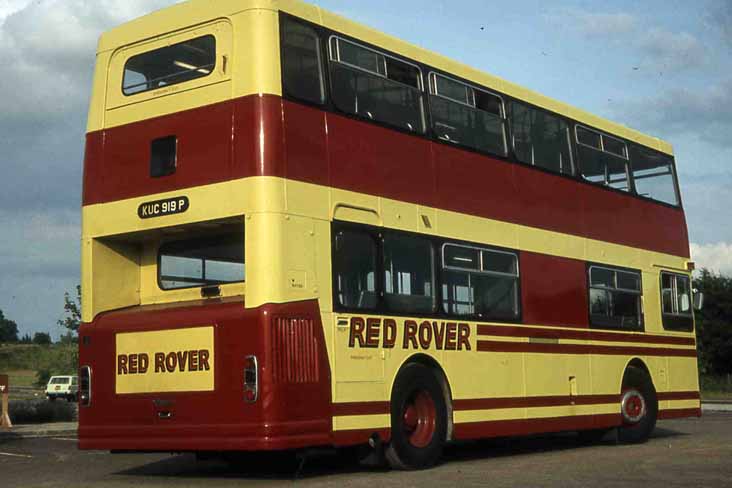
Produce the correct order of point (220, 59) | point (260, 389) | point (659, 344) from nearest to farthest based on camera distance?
1. point (260, 389)
2. point (220, 59)
3. point (659, 344)

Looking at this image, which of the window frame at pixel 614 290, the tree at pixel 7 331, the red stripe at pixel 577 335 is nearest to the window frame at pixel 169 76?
the red stripe at pixel 577 335

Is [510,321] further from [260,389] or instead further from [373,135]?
[260,389]

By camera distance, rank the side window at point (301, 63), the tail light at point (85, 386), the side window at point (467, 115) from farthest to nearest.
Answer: the side window at point (467, 115) < the tail light at point (85, 386) < the side window at point (301, 63)

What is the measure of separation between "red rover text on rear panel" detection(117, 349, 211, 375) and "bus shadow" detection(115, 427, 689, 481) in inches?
58.8

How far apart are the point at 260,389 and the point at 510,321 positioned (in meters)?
4.89

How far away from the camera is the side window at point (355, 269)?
492 inches

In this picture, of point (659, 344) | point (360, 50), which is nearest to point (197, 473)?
point (360, 50)

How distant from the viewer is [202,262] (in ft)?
42.2

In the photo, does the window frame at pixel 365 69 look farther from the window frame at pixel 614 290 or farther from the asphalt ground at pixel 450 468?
the window frame at pixel 614 290

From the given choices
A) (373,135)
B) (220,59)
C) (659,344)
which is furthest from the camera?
(659,344)

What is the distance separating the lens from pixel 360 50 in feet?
43.9

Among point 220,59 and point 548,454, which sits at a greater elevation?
point 220,59

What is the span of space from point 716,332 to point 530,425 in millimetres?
57029

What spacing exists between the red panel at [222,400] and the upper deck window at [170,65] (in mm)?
2497
